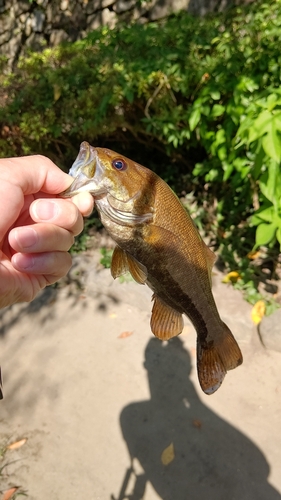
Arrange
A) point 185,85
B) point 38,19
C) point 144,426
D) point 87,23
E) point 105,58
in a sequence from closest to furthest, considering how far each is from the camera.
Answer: point 144,426, point 185,85, point 105,58, point 87,23, point 38,19

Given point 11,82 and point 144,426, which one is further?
point 11,82

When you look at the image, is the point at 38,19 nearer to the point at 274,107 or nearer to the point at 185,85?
the point at 185,85

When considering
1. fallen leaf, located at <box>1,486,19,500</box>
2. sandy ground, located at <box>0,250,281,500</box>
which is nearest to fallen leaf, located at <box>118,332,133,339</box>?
sandy ground, located at <box>0,250,281,500</box>

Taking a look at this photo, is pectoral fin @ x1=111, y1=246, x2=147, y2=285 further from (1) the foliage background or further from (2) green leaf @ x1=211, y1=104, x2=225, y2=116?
(2) green leaf @ x1=211, y1=104, x2=225, y2=116

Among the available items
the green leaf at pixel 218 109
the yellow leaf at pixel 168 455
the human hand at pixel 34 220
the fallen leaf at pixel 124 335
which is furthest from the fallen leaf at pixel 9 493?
the green leaf at pixel 218 109

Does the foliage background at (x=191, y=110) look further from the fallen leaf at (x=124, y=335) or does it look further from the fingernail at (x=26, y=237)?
the fingernail at (x=26, y=237)

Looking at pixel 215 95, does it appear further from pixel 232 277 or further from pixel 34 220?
pixel 34 220

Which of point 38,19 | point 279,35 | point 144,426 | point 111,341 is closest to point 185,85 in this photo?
point 279,35
